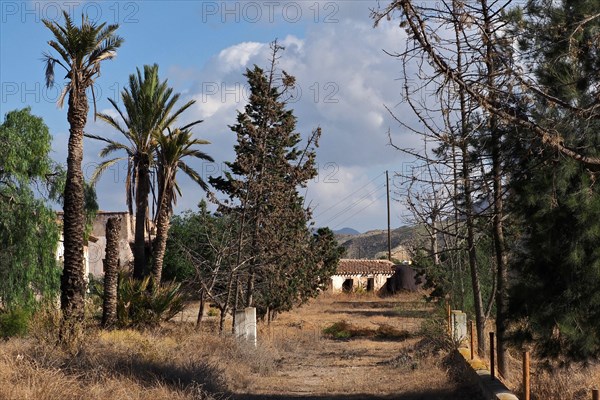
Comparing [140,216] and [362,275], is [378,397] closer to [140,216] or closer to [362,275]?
[140,216]

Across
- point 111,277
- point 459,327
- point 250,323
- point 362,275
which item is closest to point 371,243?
point 362,275

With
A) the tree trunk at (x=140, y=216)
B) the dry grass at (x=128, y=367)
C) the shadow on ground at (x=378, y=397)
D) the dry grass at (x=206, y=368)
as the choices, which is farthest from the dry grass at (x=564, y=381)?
the tree trunk at (x=140, y=216)

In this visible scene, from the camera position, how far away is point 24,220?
2753 centimetres

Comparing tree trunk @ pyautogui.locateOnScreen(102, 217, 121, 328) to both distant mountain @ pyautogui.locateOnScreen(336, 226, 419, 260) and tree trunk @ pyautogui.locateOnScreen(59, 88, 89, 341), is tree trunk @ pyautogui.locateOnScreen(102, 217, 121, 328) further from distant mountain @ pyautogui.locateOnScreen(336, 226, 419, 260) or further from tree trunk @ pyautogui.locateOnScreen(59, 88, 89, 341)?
distant mountain @ pyautogui.locateOnScreen(336, 226, 419, 260)

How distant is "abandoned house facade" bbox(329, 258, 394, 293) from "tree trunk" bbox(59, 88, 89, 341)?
46538mm

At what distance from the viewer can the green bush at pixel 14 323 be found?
21812 mm

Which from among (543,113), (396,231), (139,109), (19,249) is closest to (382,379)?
(543,113)

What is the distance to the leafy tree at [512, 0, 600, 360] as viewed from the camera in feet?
33.3

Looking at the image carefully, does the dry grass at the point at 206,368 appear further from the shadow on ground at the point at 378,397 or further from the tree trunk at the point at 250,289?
the tree trunk at the point at 250,289

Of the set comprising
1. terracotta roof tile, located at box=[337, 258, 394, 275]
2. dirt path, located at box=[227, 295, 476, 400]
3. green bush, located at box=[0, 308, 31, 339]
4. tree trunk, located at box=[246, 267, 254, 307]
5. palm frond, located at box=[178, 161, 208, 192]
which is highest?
palm frond, located at box=[178, 161, 208, 192]

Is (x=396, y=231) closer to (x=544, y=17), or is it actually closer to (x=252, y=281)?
(x=252, y=281)

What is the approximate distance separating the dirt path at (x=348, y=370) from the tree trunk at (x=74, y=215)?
4698 millimetres

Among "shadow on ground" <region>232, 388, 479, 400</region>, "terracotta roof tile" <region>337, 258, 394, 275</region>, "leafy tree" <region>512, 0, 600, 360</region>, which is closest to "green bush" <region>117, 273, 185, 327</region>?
"shadow on ground" <region>232, 388, 479, 400</region>

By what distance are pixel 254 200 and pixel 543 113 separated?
48.2 ft
